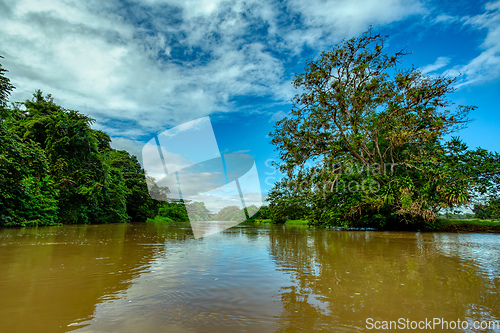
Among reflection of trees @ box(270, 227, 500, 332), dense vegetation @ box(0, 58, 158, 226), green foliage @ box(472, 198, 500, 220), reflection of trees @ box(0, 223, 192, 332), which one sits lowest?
reflection of trees @ box(270, 227, 500, 332)

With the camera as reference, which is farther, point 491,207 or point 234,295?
point 491,207

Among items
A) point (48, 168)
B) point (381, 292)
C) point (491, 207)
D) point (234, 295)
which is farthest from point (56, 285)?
point (491, 207)

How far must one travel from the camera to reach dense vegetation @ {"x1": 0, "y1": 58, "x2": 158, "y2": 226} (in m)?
12.8

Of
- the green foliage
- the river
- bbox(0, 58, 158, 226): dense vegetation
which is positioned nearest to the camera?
the river

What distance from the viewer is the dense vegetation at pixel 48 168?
12.8 metres

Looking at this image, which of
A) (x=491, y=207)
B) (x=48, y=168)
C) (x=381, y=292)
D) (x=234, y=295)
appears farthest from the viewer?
(x=48, y=168)

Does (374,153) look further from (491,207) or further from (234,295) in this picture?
(234,295)

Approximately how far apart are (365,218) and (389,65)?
10.4 metres

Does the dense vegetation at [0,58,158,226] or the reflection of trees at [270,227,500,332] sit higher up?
the dense vegetation at [0,58,158,226]

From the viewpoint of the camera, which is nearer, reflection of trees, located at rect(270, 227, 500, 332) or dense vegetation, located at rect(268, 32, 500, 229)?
reflection of trees, located at rect(270, 227, 500, 332)

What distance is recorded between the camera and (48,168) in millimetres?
14766

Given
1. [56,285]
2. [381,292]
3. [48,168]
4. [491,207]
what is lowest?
[381,292]

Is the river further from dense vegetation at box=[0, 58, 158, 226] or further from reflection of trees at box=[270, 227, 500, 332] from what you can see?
dense vegetation at box=[0, 58, 158, 226]

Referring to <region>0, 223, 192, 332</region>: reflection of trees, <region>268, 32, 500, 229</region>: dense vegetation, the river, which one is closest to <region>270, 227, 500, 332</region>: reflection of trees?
the river
